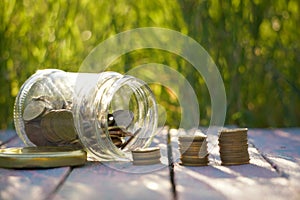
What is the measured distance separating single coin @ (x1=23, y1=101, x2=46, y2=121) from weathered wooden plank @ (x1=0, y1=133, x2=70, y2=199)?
0.23 meters

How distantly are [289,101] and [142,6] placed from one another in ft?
2.28

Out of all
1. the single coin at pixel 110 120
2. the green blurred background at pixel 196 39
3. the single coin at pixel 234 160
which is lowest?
the single coin at pixel 234 160

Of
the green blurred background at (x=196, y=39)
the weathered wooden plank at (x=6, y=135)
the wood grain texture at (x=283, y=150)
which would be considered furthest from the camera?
the green blurred background at (x=196, y=39)

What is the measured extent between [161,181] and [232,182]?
15 cm

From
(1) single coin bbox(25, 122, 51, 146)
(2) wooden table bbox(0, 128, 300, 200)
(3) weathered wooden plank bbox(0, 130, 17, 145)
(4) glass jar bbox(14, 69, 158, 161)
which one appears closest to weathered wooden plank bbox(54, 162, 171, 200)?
(2) wooden table bbox(0, 128, 300, 200)

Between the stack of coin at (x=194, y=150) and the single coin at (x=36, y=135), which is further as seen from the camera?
the single coin at (x=36, y=135)

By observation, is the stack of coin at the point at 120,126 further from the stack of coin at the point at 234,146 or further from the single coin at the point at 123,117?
the stack of coin at the point at 234,146

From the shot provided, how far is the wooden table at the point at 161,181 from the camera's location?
4.48 ft

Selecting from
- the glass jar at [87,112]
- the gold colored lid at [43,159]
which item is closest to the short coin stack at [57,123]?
the glass jar at [87,112]

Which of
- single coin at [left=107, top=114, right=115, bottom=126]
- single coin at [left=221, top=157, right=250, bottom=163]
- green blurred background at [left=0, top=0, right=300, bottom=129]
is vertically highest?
green blurred background at [left=0, top=0, right=300, bottom=129]

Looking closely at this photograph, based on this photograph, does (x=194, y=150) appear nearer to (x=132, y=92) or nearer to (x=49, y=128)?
(x=132, y=92)

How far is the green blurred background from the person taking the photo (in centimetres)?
288

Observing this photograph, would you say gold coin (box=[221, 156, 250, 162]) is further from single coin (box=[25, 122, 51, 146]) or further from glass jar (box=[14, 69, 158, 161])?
single coin (box=[25, 122, 51, 146])

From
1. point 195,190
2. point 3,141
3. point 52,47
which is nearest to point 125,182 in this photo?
point 195,190
